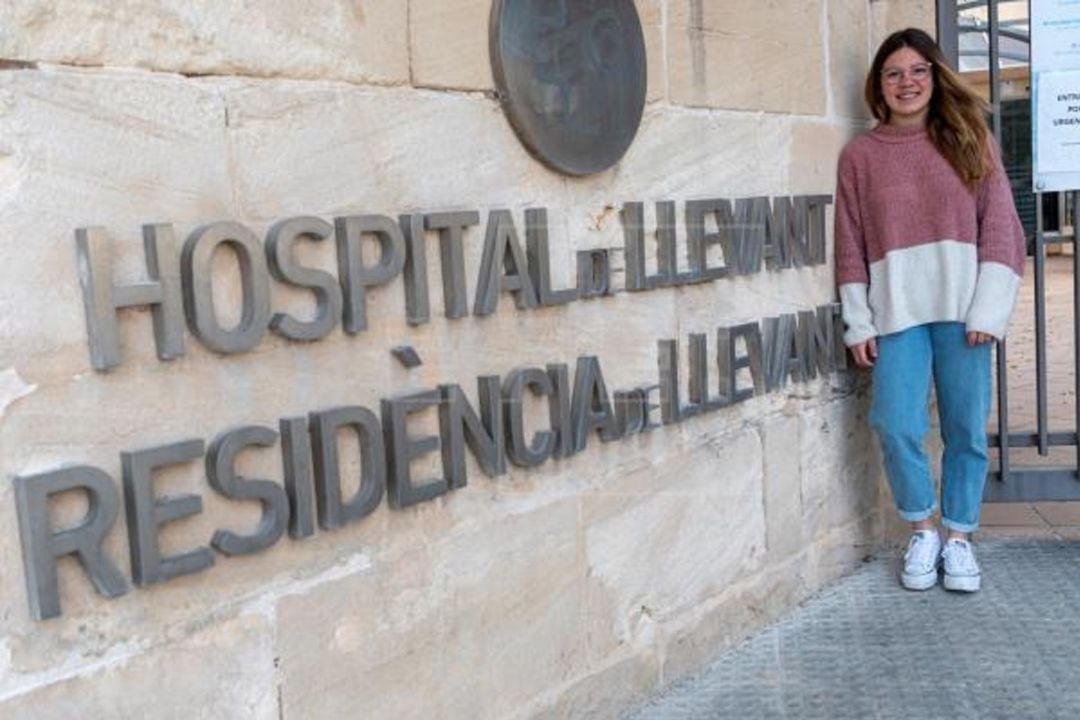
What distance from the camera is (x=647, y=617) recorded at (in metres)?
3.44

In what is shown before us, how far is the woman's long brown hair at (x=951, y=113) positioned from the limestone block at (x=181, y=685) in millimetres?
2883

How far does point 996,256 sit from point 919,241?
0.25m

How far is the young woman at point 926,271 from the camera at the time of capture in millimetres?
4148

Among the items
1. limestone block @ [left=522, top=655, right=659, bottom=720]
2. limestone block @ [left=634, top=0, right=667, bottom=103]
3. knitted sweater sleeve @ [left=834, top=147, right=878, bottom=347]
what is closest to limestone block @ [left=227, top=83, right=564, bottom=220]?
limestone block @ [left=634, top=0, right=667, bottom=103]

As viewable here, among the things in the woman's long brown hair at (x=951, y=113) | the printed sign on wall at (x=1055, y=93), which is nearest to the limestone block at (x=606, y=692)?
the woman's long brown hair at (x=951, y=113)

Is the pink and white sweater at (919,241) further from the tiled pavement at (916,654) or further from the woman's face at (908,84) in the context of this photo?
the tiled pavement at (916,654)

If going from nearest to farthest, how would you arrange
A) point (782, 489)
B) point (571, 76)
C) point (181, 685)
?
point (181, 685) < point (571, 76) < point (782, 489)

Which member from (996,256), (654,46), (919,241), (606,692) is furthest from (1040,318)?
(606,692)

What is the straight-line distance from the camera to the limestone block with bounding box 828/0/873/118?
4340 mm

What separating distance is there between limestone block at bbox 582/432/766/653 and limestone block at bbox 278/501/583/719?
0.12 metres

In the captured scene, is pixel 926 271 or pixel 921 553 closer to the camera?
pixel 926 271

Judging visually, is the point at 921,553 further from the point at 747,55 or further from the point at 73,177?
the point at 73,177

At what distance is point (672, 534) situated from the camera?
11.6ft

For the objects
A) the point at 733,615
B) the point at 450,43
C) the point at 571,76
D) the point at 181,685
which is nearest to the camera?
the point at 181,685
